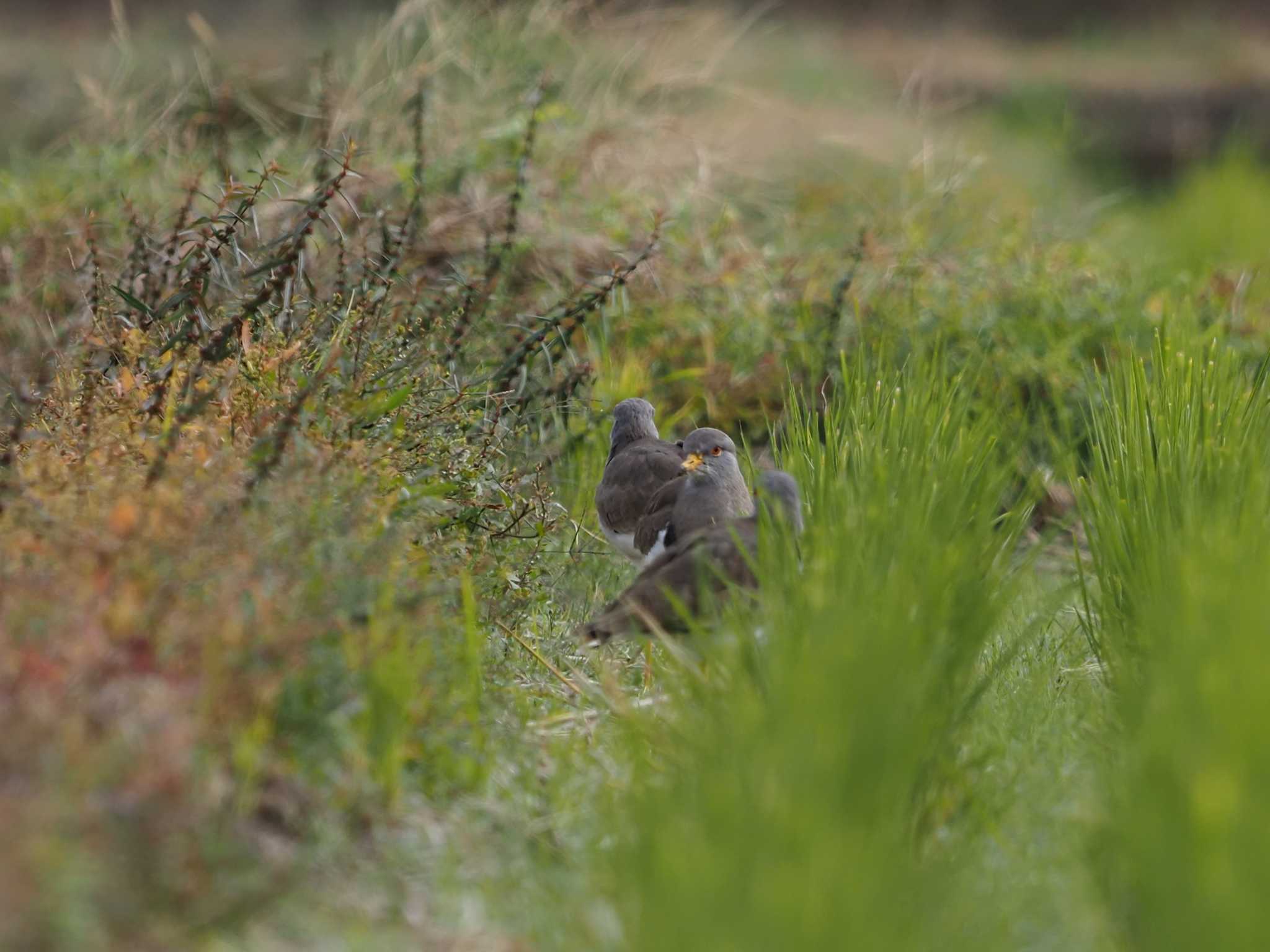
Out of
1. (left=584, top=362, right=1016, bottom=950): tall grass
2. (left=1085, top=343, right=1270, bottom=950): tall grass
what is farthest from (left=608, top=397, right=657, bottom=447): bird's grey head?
(left=1085, top=343, right=1270, bottom=950): tall grass

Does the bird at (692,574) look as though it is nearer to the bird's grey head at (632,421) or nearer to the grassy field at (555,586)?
the grassy field at (555,586)

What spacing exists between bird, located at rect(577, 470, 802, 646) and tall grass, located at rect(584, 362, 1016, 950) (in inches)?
3.7

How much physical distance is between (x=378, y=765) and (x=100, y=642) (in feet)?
1.88

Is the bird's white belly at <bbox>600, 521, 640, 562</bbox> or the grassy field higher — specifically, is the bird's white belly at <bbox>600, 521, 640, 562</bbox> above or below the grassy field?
below

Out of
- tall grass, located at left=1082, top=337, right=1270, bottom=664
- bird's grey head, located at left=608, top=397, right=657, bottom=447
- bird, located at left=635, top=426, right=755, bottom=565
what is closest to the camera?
tall grass, located at left=1082, top=337, right=1270, bottom=664

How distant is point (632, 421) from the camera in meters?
4.84

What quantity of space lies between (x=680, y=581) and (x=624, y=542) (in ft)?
3.46

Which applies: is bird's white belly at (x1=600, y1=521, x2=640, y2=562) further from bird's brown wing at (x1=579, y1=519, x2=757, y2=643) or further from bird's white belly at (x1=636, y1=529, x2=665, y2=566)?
bird's brown wing at (x1=579, y1=519, x2=757, y2=643)

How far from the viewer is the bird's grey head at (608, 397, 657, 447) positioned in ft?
15.9

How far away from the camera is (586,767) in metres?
3.19

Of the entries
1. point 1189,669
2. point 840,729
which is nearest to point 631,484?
point 840,729

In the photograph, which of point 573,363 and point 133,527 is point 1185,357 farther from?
point 133,527

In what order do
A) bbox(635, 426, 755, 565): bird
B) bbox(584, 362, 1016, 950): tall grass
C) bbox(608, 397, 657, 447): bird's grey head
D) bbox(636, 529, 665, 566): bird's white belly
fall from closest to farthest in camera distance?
bbox(584, 362, 1016, 950): tall grass → bbox(635, 426, 755, 565): bird → bbox(636, 529, 665, 566): bird's white belly → bbox(608, 397, 657, 447): bird's grey head

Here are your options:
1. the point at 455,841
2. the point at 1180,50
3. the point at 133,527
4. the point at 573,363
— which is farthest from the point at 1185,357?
the point at 1180,50
